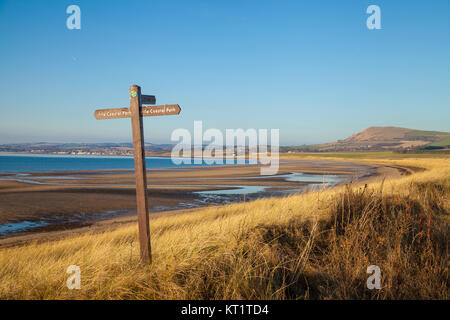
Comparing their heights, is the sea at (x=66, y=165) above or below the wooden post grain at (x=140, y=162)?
below

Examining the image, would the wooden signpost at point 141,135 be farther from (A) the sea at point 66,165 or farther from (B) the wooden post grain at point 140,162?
(A) the sea at point 66,165

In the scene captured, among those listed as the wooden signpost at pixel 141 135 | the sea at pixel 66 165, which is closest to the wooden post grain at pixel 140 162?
the wooden signpost at pixel 141 135

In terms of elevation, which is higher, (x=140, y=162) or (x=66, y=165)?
(x=140, y=162)

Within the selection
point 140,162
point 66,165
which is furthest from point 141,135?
point 66,165

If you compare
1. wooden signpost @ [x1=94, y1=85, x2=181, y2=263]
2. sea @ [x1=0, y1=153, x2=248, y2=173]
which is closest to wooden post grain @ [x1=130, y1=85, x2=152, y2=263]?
wooden signpost @ [x1=94, y1=85, x2=181, y2=263]

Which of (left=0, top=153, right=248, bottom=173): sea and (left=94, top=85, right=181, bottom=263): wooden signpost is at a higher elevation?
(left=94, top=85, right=181, bottom=263): wooden signpost

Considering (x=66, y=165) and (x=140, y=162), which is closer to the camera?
(x=140, y=162)

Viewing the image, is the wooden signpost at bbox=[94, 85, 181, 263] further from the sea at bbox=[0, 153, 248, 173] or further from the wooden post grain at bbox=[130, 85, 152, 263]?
the sea at bbox=[0, 153, 248, 173]

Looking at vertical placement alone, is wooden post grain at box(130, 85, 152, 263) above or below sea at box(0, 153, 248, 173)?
above

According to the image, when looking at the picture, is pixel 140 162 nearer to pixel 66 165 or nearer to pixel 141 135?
pixel 141 135

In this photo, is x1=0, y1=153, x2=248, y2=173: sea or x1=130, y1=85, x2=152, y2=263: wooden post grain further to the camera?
x1=0, y1=153, x2=248, y2=173: sea

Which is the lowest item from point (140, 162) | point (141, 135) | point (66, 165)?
point (66, 165)
